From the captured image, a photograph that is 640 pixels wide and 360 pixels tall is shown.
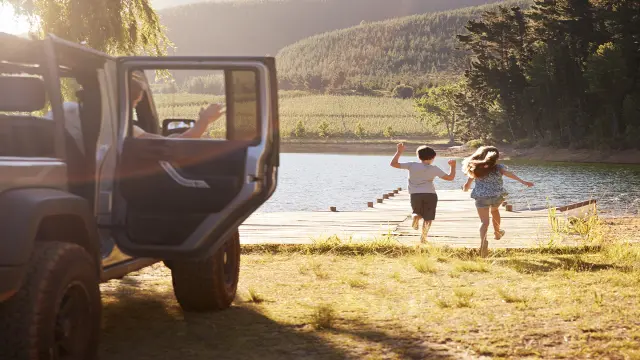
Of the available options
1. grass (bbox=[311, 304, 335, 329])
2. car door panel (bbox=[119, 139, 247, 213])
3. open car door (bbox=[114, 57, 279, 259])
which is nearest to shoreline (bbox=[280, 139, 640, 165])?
grass (bbox=[311, 304, 335, 329])

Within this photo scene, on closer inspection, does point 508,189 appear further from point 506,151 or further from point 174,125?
point 506,151

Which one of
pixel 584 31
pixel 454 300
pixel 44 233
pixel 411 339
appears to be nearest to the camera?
pixel 44 233

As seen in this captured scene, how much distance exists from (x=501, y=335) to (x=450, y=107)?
10842 cm

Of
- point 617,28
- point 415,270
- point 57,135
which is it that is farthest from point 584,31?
point 57,135

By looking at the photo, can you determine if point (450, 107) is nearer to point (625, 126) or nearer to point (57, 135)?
point (625, 126)

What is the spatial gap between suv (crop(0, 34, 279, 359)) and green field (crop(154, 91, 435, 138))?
12094cm

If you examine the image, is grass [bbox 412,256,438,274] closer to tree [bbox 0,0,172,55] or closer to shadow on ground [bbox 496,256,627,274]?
shadow on ground [bbox 496,256,627,274]

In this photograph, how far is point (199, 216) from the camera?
4.60m

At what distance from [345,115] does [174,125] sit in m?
162

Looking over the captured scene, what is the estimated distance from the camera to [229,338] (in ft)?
17.5

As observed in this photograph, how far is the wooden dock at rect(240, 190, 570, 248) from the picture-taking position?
1042 centimetres

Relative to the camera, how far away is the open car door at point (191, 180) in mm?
4586

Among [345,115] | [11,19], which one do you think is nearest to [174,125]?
[11,19]

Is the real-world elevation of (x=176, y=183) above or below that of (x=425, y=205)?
above
